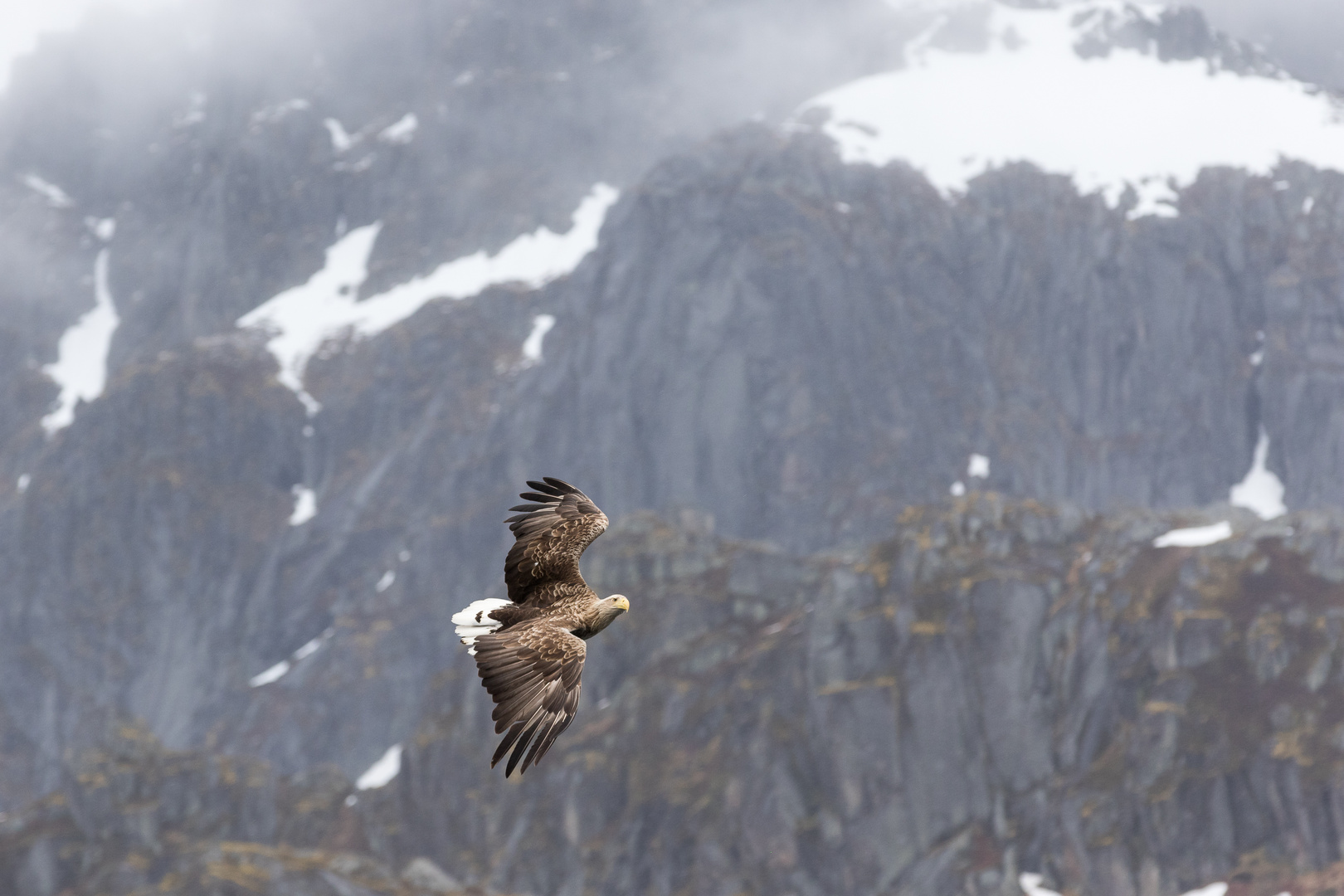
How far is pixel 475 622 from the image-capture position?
1223 inches

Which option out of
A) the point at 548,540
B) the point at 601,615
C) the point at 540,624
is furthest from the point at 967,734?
the point at 540,624

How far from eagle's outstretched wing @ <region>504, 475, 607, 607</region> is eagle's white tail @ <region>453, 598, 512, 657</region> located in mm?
817

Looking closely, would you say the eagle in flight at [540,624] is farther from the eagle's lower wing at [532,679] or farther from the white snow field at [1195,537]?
the white snow field at [1195,537]

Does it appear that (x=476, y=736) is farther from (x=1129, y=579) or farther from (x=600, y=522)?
(x=600, y=522)

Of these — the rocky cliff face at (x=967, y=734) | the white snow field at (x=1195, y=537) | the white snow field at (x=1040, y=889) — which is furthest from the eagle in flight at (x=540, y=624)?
the white snow field at (x=1195, y=537)

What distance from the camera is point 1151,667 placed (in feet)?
518

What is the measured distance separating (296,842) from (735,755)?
4762 cm

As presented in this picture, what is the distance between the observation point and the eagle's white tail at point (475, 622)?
30594 millimetres

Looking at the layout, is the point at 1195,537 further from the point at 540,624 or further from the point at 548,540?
the point at 540,624

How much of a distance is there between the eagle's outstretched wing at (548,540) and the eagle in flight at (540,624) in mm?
16

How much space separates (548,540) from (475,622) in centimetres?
300

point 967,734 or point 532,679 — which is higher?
point 532,679

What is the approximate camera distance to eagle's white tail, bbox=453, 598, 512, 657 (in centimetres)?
3059

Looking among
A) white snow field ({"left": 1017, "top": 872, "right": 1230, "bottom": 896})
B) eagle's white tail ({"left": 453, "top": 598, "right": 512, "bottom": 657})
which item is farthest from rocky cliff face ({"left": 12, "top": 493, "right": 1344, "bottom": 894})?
eagle's white tail ({"left": 453, "top": 598, "right": 512, "bottom": 657})
